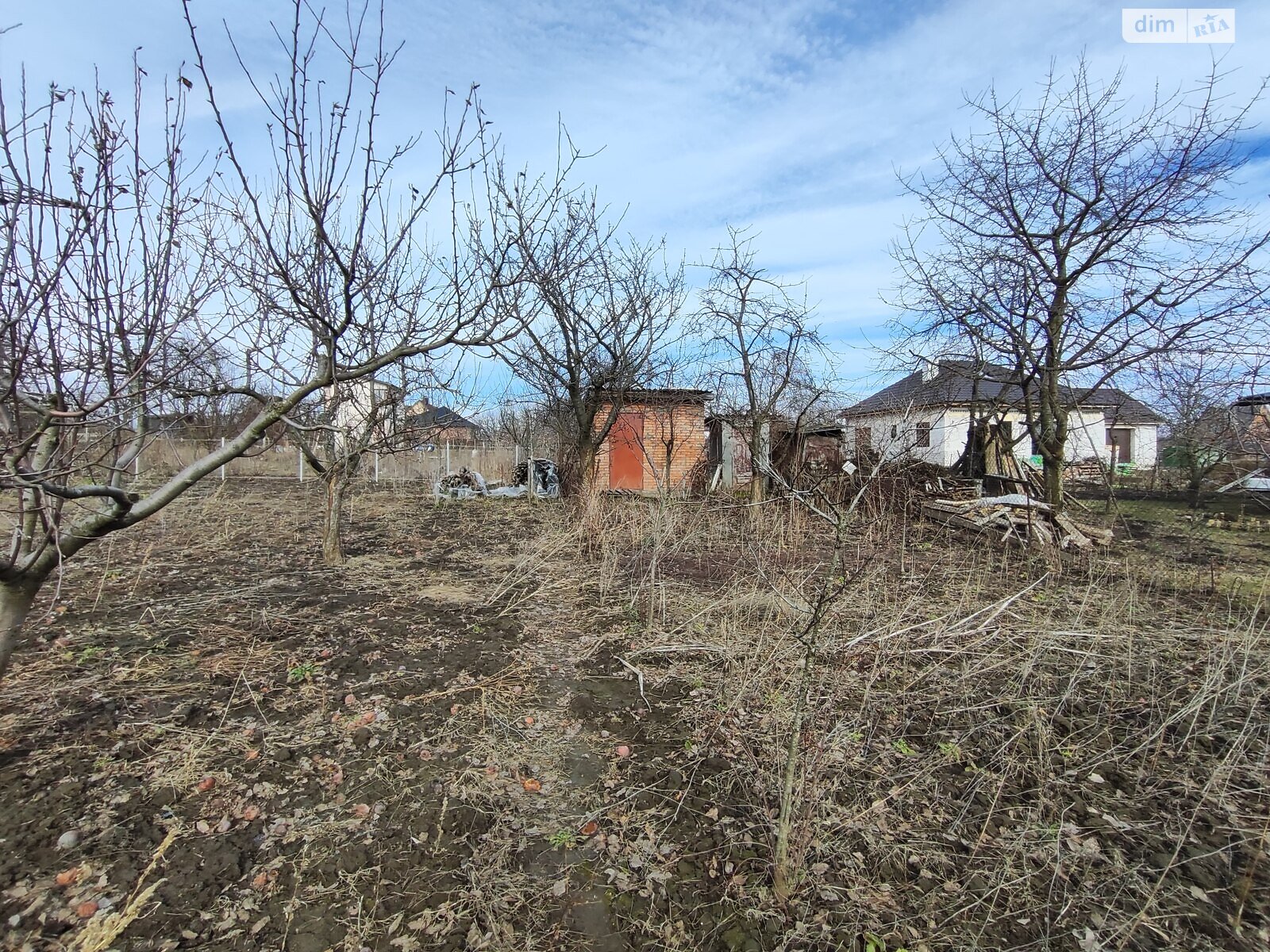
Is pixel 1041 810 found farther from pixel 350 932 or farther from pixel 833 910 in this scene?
pixel 350 932

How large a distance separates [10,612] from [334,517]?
424 centimetres

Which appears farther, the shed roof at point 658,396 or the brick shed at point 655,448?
the brick shed at point 655,448

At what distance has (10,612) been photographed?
2.29 metres

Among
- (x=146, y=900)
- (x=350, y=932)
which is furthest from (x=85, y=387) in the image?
(x=350, y=932)

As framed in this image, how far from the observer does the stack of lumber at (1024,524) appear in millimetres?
7672

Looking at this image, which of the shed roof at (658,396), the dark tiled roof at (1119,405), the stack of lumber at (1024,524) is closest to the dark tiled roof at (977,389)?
the dark tiled roof at (1119,405)

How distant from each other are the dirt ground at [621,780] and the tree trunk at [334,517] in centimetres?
163

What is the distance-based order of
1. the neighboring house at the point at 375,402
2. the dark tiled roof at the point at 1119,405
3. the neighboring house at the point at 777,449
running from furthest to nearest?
the neighboring house at the point at 777,449 → the dark tiled roof at the point at 1119,405 → the neighboring house at the point at 375,402

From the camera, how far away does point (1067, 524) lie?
7.85 meters

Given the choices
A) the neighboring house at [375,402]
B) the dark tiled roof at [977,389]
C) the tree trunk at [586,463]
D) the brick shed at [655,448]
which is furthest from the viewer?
the brick shed at [655,448]

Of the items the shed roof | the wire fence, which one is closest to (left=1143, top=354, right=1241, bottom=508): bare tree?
the shed roof

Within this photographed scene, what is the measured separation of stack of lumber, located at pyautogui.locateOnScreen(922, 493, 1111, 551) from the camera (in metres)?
7.67

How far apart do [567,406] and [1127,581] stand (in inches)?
295

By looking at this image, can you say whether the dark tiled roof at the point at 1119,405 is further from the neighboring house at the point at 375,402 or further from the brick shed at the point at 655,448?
the neighboring house at the point at 375,402
